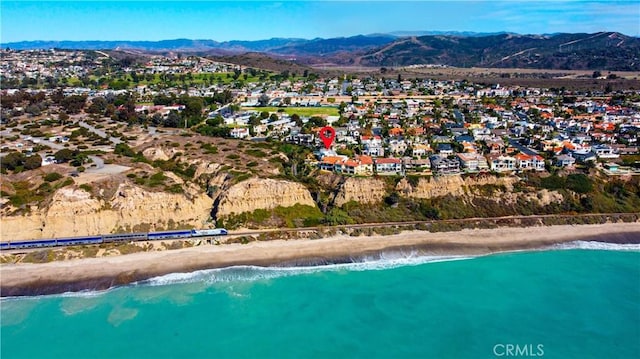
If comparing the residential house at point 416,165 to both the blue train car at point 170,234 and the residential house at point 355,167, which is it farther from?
the blue train car at point 170,234

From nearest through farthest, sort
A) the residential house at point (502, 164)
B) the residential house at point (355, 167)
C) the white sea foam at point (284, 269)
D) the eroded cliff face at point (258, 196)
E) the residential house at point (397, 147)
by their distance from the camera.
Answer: the white sea foam at point (284, 269)
the eroded cliff face at point (258, 196)
the residential house at point (355, 167)
the residential house at point (502, 164)
the residential house at point (397, 147)

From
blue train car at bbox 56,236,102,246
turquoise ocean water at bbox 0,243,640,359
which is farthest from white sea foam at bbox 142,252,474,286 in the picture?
blue train car at bbox 56,236,102,246

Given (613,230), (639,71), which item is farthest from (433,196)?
(639,71)

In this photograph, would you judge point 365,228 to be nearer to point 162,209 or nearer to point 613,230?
point 162,209

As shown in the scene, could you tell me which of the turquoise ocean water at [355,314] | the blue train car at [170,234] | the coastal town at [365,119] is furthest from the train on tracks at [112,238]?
the coastal town at [365,119]

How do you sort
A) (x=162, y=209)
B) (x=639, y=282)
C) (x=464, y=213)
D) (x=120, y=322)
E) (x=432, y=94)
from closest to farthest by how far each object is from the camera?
(x=120, y=322) < (x=639, y=282) < (x=162, y=209) < (x=464, y=213) < (x=432, y=94)

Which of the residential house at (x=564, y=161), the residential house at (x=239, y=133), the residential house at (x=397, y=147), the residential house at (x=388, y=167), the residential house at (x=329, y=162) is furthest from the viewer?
the residential house at (x=239, y=133)
